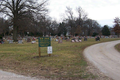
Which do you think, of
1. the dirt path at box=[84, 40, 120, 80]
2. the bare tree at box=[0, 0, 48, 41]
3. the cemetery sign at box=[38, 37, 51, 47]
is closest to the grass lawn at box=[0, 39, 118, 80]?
the dirt path at box=[84, 40, 120, 80]

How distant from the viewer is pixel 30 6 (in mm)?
29359

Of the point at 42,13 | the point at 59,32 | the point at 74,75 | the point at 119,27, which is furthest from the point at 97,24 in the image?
the point at 74,75

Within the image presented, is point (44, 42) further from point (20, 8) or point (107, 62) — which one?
point (20, 8)

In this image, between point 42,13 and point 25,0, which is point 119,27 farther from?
point 25,0

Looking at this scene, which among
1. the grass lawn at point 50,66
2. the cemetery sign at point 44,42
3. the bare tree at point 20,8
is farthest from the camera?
the bare tree at point 20,8

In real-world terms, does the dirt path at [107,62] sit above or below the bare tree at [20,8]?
below

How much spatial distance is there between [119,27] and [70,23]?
2043 inches

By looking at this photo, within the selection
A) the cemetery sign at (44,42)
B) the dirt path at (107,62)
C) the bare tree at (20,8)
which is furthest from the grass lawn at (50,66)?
the bare tree at (20,8)

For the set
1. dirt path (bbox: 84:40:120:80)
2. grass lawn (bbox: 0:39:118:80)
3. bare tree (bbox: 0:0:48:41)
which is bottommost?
dirt path (bbox: 84:40:120:80)

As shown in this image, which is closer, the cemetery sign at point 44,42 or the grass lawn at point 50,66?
the grass lawn at point 50,66

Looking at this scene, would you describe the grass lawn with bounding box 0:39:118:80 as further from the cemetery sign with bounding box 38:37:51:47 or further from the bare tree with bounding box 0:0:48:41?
the bare tree with bounding box 0:0:48:41

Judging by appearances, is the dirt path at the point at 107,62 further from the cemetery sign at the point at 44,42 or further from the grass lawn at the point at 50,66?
the cemetery sign at the point at 44,42

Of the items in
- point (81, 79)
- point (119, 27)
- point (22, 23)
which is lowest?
point (81, 79)

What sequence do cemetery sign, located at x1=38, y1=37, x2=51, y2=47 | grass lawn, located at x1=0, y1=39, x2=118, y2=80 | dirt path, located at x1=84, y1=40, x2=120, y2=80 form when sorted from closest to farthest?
grass lawn, located at x1=0, y1=39, x2=118, y2=80, dirt path, located at x1=84, y1=40, x2=120, y2=80, cemetery sign, located at x1=38, y1=37, x2=51, y2=47
